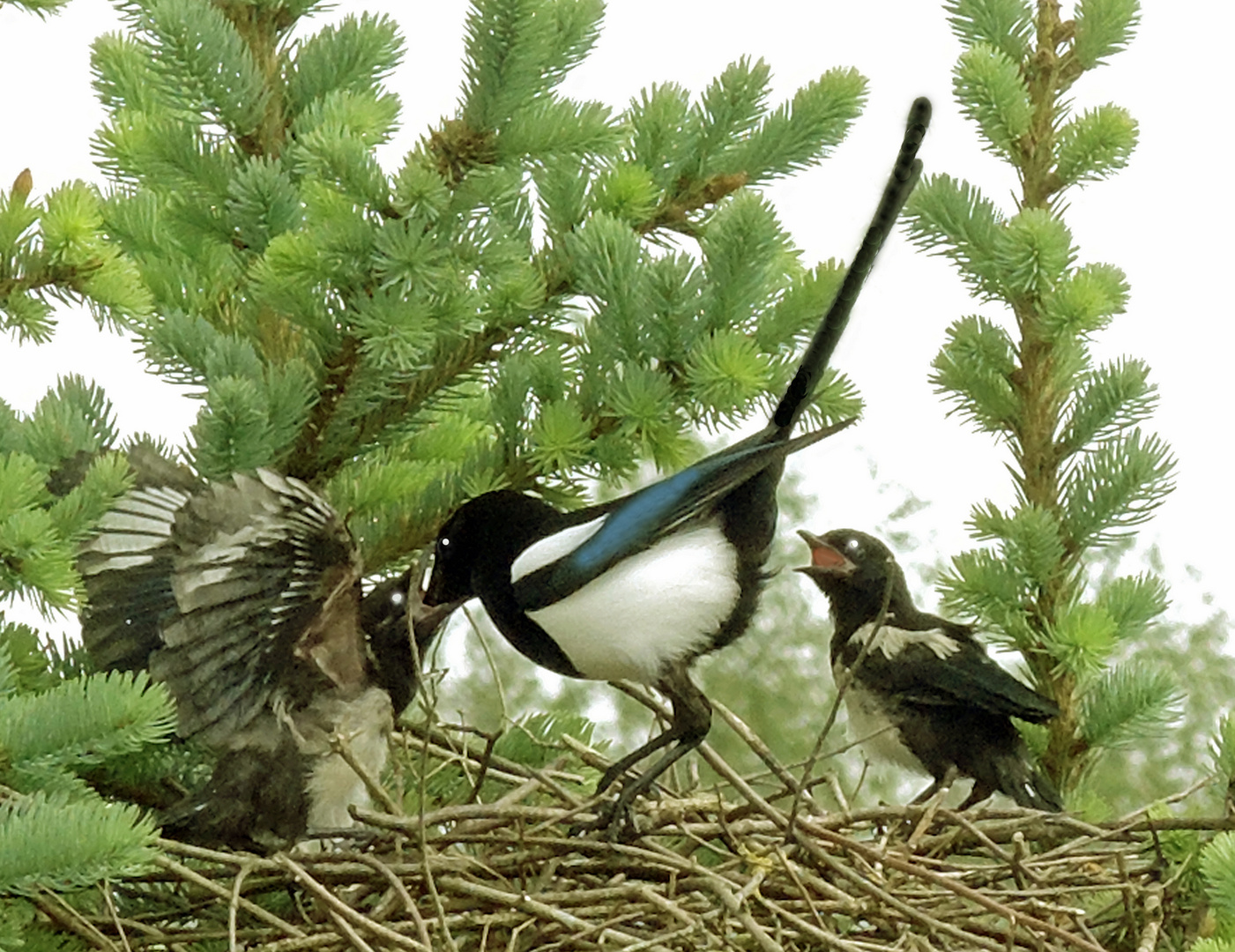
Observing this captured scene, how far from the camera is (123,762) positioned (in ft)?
3.35

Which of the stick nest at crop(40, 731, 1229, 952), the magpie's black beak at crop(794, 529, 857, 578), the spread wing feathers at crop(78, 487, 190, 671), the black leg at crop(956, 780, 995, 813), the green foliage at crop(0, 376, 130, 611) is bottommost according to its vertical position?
the black leg at crop(956, 780, 995, 813)

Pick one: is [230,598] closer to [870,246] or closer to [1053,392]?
[870,246]

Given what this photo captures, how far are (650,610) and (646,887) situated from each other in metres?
0.17

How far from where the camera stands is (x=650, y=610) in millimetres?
1040

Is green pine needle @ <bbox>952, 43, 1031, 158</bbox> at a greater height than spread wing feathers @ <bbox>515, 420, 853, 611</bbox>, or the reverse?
green pine needle @ <bbox>952, 43, 1031, 158</bbox>

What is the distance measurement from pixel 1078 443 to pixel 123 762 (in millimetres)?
750

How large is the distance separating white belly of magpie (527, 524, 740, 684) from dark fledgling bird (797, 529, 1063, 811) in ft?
0.58

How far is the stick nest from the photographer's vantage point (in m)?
0.92

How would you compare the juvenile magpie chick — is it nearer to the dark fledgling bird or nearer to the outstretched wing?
the outstretched wing

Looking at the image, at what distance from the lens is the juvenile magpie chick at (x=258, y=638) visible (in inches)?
35.9

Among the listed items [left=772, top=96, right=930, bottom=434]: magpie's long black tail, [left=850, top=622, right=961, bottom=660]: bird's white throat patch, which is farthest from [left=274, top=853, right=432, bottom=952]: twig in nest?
[left=850, top=622, right=961, bottom=660]: bird's white throat patch

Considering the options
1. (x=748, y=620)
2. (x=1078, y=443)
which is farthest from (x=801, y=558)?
(x=748, y=620)

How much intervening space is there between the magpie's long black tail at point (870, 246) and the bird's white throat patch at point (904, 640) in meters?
0.33

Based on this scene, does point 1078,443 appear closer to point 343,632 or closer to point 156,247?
point 343,632
